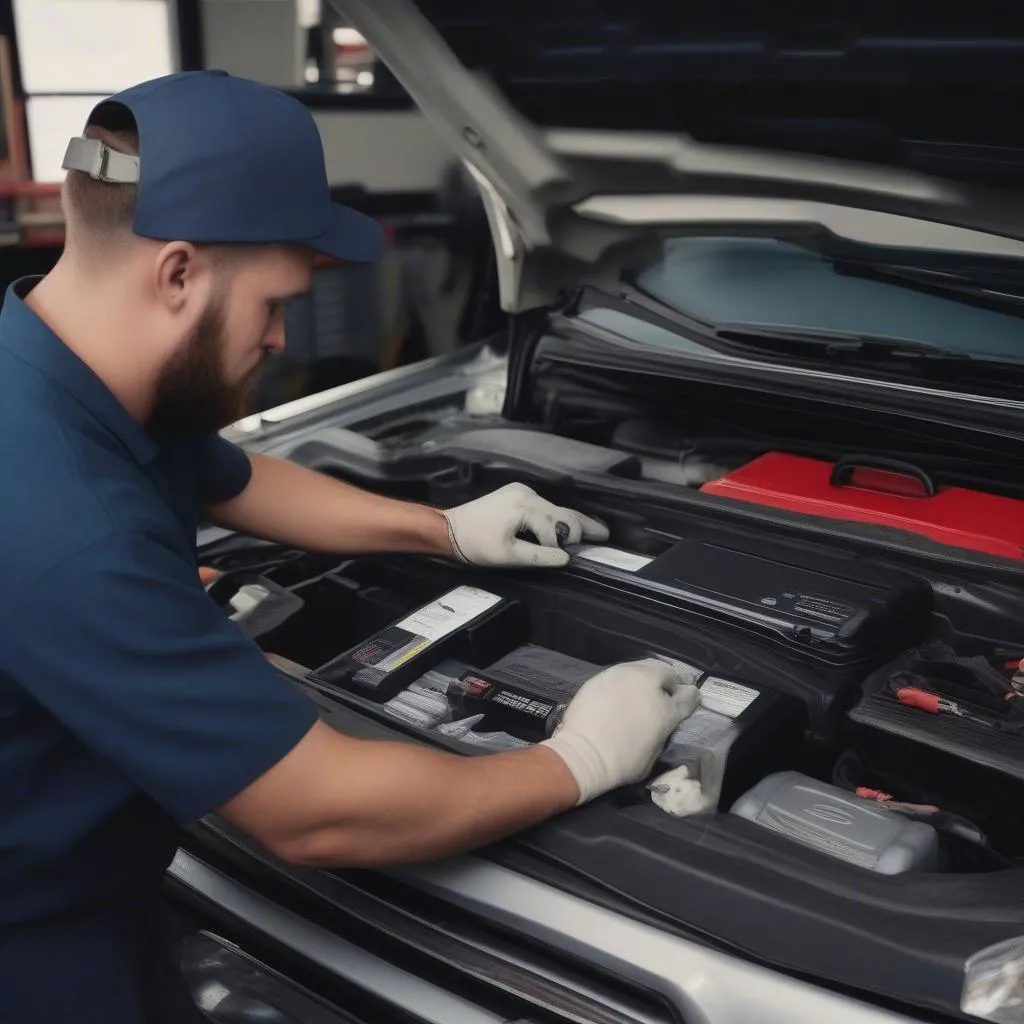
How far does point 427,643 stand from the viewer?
1.31 m

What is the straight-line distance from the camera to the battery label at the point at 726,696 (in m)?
1.20

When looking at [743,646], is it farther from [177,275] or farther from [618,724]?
[177,275]

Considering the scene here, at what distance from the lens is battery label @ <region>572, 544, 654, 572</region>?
1435 millimetres

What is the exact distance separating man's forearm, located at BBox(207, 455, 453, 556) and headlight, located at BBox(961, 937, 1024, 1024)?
0.88 metres

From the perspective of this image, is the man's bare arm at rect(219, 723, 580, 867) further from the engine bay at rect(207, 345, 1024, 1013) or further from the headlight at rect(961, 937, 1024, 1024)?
the headlight at rect(961, 937, 1024, 1024)

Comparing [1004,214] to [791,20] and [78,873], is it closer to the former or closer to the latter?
[791,20]

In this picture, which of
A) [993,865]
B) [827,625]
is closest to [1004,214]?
[827,625]

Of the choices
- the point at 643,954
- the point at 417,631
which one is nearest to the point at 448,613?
the point at 417,631

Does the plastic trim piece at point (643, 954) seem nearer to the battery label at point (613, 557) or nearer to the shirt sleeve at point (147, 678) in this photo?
the shirt sleeve at point (147, 678)

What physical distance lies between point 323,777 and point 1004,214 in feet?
3.69

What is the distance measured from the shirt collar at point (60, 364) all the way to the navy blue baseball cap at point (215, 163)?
14 cm

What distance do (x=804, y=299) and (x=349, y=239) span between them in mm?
905

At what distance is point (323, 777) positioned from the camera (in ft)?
3.02

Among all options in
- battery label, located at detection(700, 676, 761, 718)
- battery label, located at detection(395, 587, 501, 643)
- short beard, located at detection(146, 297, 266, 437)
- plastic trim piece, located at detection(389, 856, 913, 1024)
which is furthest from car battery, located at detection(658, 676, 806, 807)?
short beard, located at detection(146, 297, 266, 437)
